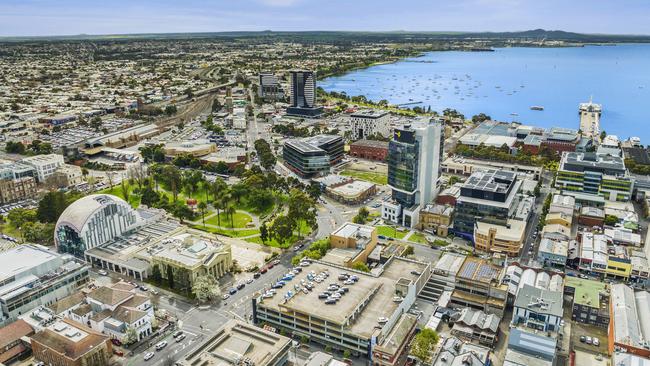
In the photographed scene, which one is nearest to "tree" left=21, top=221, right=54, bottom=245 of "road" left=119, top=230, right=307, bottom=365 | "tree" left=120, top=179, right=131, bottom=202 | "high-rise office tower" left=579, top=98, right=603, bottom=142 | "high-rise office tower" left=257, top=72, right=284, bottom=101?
"road" left=119, top=230, right=307, bottom=365

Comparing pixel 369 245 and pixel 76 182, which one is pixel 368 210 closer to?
pixel 369 245

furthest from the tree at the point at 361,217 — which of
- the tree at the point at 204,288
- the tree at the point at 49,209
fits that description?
the tree at the point at 49,209

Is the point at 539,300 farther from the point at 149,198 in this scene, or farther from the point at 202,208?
the point at 149,198

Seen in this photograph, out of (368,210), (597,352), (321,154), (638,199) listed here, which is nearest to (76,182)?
(321,154)

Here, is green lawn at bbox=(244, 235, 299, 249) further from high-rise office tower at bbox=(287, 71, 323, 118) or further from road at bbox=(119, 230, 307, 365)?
high-rise office tower at bbox=(287, 71, 323, 118)

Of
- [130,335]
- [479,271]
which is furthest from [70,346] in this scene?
[479,271]

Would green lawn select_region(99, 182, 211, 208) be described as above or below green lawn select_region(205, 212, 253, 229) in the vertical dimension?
above

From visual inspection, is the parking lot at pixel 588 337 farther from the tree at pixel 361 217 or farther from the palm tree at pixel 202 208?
the palm tree at pixel 202 208
